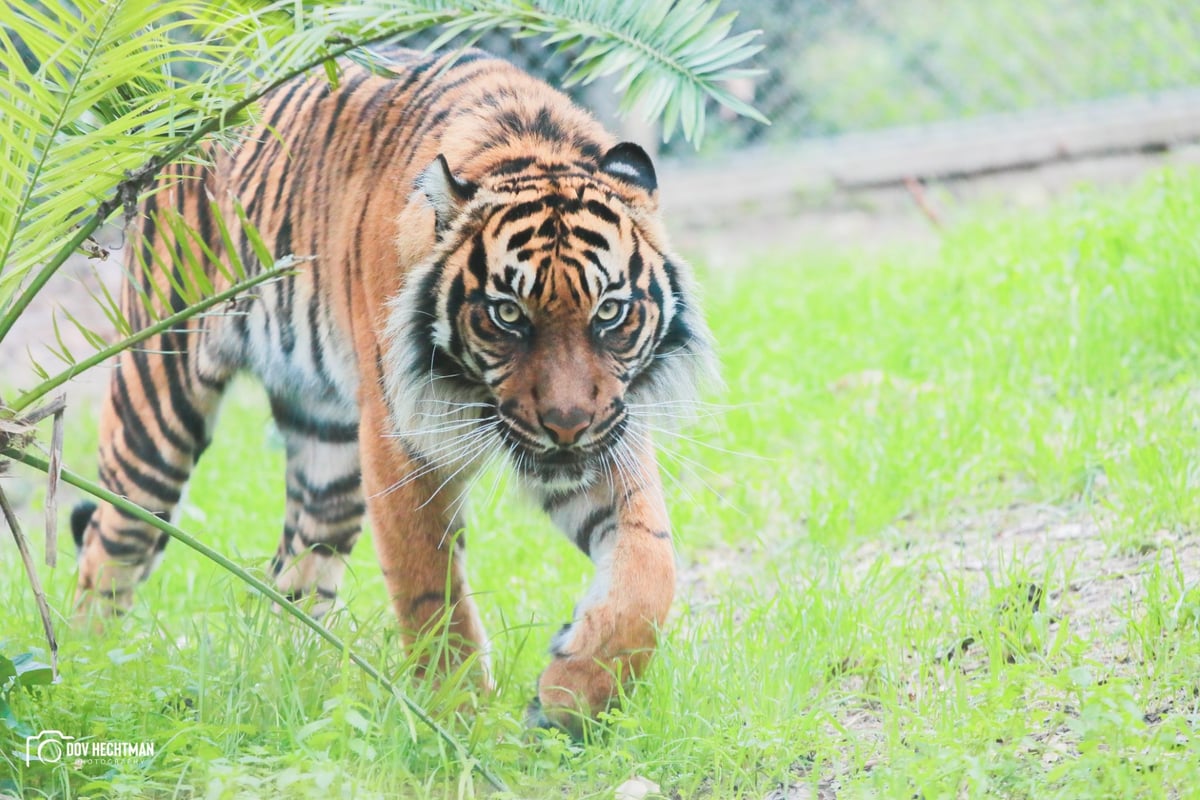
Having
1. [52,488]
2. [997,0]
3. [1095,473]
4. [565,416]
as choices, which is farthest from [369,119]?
[997,0]

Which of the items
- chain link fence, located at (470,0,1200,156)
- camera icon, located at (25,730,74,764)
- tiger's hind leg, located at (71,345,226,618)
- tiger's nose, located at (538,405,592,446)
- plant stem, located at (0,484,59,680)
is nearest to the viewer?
plant stem, located at (0,484,59,680)

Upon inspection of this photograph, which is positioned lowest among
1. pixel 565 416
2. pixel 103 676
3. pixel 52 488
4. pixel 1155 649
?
pixel 103 676

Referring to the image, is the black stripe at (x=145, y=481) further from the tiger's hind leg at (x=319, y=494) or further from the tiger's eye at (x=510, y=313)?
the tiger's eye at (x=510, y=313)

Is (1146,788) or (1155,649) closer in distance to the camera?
(1146,788)

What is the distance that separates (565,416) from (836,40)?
22.2ft

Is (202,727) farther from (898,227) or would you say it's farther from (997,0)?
(997,0)

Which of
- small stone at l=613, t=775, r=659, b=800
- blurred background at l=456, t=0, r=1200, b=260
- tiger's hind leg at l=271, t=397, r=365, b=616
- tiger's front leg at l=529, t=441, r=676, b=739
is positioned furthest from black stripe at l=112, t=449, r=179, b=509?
blurred background at l=456, t=0, r=1200, b=260

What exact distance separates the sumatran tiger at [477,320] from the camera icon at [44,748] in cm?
72

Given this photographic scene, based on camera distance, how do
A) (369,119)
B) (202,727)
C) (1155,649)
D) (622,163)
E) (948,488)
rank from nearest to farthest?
1. (202,727)
2. (1155,649)
3. (622,163)
4. (369,119)
5. (948,488)

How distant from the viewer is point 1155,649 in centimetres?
283

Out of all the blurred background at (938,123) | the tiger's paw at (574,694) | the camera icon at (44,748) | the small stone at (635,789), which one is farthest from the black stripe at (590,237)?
the blurred background at (938,123)

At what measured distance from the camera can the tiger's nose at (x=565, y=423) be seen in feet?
9.42

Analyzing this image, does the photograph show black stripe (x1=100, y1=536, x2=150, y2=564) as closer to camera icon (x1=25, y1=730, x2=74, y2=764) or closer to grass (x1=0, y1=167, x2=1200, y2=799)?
grass (x1=0, y1=167, x2=1200, y2=799)

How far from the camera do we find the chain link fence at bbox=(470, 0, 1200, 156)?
8.34 metres
